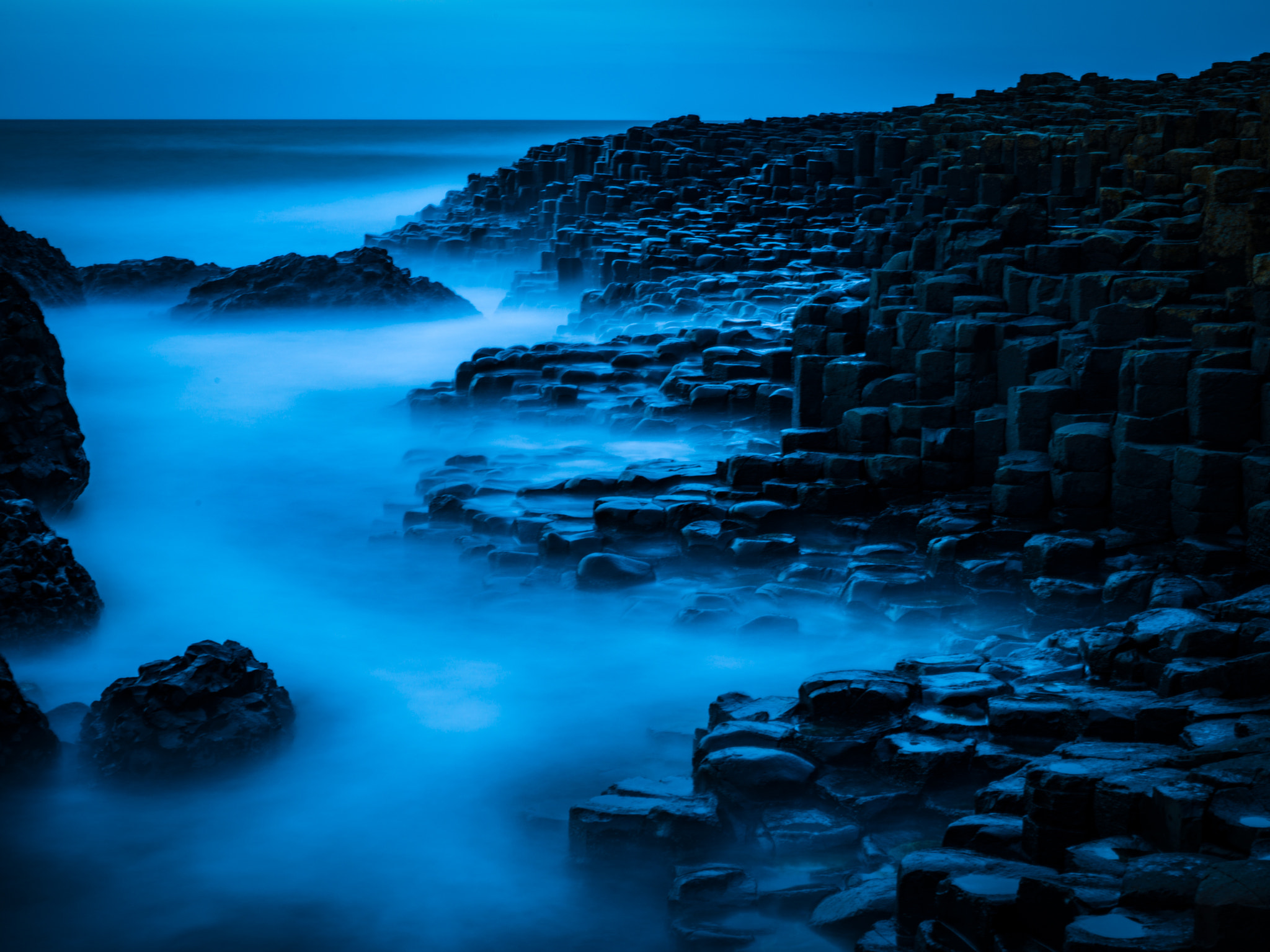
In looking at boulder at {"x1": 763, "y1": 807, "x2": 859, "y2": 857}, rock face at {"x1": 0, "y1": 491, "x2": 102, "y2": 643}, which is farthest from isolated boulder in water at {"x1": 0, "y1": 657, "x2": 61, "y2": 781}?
boulder at {"x1": 763, "y1": 807, "x2": 859, "y2": 857}

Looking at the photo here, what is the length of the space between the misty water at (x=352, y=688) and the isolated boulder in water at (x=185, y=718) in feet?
0.48

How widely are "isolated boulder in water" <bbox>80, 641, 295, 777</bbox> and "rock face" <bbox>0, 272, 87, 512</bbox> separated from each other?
445 cm

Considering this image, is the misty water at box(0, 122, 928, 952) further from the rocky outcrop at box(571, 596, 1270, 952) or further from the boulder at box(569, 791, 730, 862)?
the rocky outcrop at box(571, 596, 1270, 952)

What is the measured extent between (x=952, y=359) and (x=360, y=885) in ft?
22.1

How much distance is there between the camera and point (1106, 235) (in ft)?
34.0

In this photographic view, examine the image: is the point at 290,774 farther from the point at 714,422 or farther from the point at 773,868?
the point at 714,422

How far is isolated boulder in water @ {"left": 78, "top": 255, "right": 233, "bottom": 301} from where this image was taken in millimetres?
25219

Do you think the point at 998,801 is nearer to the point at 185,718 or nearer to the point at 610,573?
the point at 185,718

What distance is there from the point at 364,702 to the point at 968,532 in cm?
442

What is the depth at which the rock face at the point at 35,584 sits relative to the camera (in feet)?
26.6

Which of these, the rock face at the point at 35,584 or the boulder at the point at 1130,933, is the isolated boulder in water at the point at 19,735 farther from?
the boulder at the point at 1130,933

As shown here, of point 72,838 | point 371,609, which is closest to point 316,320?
point 371,609

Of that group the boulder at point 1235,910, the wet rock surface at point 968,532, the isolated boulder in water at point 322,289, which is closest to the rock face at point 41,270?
the isolated boulder in water at point 322,289

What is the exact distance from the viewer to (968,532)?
361 inches
